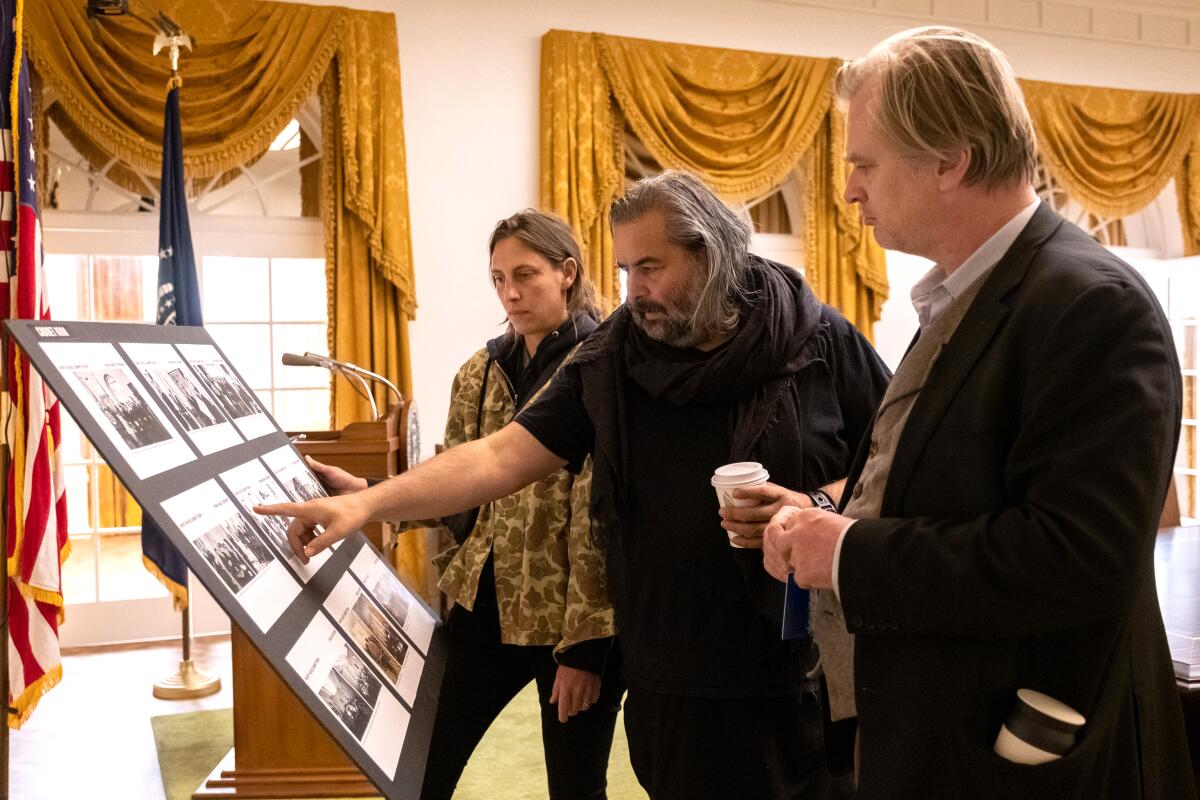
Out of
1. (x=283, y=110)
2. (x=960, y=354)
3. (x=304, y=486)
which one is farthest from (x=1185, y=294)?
(x=304, y=486)

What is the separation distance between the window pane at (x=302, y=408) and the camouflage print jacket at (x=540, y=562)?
135 inches

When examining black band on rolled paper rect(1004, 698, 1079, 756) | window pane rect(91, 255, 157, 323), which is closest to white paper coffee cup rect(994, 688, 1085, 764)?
black band on rolled paper rect(1004, 698, 1079, 756)

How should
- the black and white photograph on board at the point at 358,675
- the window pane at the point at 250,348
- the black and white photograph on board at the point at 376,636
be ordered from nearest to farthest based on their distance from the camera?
the black and white photograph on board at the point at 358,675, the black and white photograph on board at the point at 376,636, the window pane at the point at 250,348

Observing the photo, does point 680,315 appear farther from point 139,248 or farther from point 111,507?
point 111,507

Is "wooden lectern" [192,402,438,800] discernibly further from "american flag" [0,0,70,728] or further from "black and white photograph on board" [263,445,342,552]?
"black and white photograph on board" [263,445,342,552]

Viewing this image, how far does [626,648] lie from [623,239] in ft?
2.01

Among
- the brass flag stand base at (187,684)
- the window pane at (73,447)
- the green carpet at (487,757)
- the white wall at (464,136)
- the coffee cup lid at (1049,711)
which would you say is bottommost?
the green carpet at (487,757)

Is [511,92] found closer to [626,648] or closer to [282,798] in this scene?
[282,798]

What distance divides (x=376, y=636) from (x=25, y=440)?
1738 mm

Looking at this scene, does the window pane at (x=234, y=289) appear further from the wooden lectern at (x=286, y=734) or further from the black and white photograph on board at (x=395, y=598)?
the black and white photograph on board at (x=395, y=598)

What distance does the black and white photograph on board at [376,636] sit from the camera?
125 cm

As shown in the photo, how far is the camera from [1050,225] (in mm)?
1047

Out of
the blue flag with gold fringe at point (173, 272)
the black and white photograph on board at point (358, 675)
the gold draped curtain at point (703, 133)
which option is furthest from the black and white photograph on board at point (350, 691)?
the gold draped curtain at point (703, 133)

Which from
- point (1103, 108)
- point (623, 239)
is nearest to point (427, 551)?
point (623, 239)
